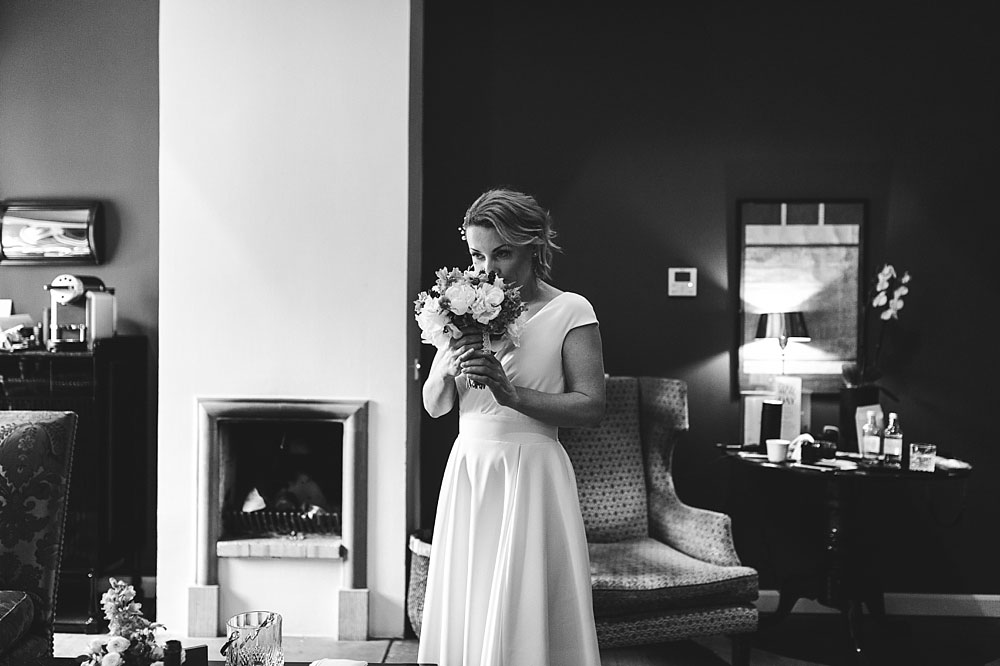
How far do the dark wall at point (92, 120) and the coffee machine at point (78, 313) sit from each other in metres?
0.17

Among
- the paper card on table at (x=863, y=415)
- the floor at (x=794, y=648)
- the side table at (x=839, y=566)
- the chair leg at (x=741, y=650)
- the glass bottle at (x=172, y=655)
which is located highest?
the paper card on table at (x=863, y=415)

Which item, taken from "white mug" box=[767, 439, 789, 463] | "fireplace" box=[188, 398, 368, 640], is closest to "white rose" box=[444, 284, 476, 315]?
"fireplace" box=[188, 398, 368, 640]

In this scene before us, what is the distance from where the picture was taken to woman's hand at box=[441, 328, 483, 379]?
201 centimetres

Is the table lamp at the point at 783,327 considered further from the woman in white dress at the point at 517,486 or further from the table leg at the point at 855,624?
the woman in white dress at the point at 517,486

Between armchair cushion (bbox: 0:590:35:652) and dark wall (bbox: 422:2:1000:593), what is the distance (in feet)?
6.55

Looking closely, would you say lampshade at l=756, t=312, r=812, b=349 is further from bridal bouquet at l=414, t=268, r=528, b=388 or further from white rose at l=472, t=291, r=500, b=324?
white rose at l=472, t=291, r=500, b=324

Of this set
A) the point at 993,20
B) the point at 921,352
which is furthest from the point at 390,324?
the point at 993,20

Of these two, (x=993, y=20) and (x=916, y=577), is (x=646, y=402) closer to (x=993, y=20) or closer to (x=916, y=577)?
(x=916, y=577)

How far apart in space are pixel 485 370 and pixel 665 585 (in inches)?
52.0

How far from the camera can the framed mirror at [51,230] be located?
3951mm

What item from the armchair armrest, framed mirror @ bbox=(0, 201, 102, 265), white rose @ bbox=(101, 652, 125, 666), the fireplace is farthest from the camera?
framed mirror @ bbox=(0, 201, 102, 265)

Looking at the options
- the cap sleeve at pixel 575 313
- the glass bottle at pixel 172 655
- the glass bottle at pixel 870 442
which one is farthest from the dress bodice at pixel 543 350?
the glass bottle at pixel 870 442

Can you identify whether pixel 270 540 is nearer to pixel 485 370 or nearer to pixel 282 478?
pixel 282 478

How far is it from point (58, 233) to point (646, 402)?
2736 millimetres
